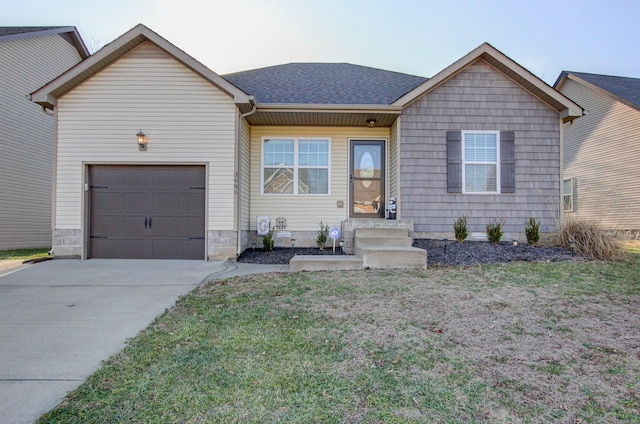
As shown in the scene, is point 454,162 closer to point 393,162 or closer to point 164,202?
point 393,162

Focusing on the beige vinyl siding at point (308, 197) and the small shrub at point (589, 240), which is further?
the beige vinyl siding at point (308, 197)

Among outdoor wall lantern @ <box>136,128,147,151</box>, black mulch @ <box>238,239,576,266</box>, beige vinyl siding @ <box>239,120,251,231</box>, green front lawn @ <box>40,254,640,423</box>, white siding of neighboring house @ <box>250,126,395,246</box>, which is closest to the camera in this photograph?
green front lawn @ <box>40,254,640,423</box>

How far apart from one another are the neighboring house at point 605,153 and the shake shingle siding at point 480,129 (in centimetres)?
439

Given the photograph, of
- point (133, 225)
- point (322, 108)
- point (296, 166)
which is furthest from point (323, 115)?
point (133, 225)

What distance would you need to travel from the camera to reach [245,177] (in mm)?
8188

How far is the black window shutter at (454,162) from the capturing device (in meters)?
8.13

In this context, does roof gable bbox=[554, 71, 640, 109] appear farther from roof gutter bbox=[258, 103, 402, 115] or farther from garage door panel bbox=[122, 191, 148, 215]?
garage door panel bbox=[122, 191, 148, 215]

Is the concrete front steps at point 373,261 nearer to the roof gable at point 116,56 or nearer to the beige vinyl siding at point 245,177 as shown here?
the beige vinyl siding at point 245,177

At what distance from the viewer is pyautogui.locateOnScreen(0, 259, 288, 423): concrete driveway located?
8.20 ft

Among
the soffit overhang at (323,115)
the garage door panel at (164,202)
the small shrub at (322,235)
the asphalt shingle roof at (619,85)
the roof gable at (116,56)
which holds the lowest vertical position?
the small shrub at (322,235)

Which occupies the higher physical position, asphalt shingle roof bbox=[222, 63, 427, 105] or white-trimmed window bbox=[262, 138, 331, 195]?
asphalt shingle roof bbox=[222, 63, 427, 105]

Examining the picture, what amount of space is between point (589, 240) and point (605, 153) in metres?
8.50

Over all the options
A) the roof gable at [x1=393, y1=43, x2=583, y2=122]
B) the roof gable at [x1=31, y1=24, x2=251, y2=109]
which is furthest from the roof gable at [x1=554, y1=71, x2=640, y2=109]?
the roof gable at [x1=31, y1=24, x2=251, y2=109]

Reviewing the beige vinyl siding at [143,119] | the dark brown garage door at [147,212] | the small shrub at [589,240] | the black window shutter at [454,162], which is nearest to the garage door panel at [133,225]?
the dark brown garage door at [147,212]
